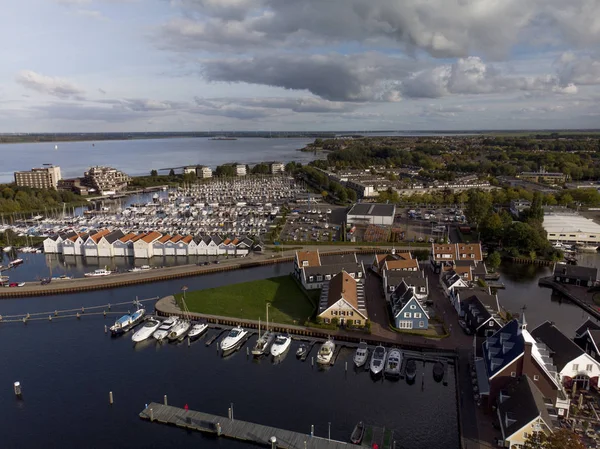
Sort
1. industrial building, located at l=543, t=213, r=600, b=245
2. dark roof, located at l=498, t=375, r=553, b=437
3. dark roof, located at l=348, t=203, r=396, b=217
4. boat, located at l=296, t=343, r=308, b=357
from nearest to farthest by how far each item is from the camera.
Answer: dark roof, located at l=498, t=375, r=553, b=437
boat, located at l=296, t=343, r=308, b=357
industrial building, located at l=543, t=213, r=600, b=245
dark roof, located at l=348, t=203, r=396, b=217

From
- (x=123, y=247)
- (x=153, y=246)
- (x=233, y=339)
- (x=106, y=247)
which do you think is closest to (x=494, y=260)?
(x=233, y=339)

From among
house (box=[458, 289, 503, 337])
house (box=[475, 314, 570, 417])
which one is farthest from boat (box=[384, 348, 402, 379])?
house (box=[458, 289, 503, 337])

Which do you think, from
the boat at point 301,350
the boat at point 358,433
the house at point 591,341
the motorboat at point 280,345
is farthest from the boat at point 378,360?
the house at point 591,341

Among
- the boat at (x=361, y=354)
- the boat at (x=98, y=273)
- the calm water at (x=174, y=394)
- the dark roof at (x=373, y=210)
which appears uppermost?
the dark roof at (x=373, y=210)

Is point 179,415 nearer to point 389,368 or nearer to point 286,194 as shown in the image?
point 389,368

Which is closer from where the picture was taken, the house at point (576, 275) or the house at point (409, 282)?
the house at point (409, 282)

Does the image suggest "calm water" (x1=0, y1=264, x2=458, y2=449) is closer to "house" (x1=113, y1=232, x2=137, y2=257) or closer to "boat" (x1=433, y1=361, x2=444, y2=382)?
"boat" (x1=433, y1=361, x2=444, y2=382)

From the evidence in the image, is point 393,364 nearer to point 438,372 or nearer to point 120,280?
point 438,372

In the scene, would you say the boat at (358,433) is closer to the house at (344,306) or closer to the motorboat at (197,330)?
the house at (344,306)
